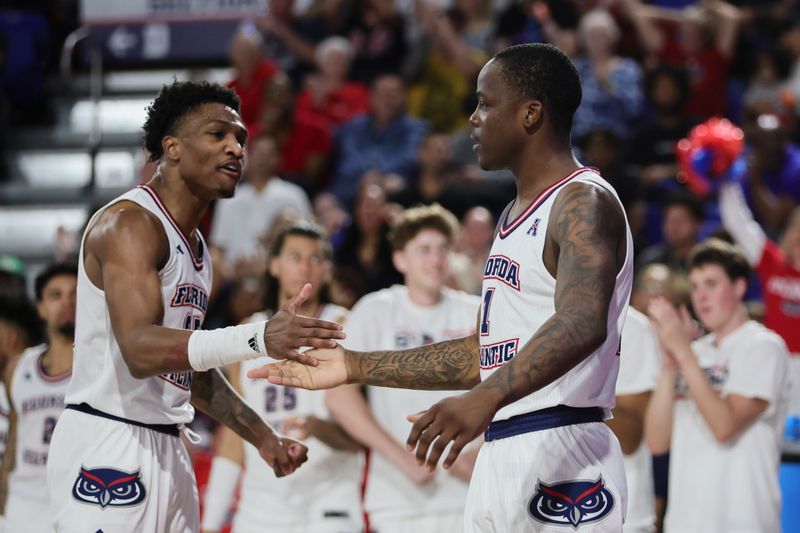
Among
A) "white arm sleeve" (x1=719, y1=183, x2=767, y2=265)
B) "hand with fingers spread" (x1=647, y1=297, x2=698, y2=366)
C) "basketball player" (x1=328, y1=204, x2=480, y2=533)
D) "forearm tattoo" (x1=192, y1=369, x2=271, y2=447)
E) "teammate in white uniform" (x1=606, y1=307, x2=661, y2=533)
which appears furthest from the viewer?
"white arm sleeve" (x1=719, y1=183, x2=767, y2=265)

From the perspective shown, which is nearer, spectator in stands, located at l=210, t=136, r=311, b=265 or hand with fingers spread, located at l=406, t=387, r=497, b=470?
hand with fingers spread, located at l=406, t=387, r=497, b=470

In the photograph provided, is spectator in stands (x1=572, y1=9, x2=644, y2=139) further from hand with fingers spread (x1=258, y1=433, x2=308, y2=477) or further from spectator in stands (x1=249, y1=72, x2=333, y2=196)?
hand with fingers spread (x1=258, y1=433, x2=308, y2=477)

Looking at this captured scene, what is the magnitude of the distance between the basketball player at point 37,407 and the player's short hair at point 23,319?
875 millimetres

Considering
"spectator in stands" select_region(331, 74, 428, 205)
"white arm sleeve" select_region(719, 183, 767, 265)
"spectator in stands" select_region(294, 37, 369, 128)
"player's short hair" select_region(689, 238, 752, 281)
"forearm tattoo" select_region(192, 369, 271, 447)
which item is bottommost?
"forearm tattoo" select_region(192, 369, 271, 447)

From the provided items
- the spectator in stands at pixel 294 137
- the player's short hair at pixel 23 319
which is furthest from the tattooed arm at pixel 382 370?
the spectator in stands at pixel 294 137

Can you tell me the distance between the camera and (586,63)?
9.89m

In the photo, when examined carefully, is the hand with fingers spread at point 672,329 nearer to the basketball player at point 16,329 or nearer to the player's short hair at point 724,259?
the player's short hair at point 724,259

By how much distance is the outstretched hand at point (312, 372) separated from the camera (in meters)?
4.05

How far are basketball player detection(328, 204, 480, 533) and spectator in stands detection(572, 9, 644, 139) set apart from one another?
3757 mm

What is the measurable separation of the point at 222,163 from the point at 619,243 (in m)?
1.57

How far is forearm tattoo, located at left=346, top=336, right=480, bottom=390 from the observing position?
160 inches

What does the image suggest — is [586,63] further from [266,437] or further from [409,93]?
[266,437]

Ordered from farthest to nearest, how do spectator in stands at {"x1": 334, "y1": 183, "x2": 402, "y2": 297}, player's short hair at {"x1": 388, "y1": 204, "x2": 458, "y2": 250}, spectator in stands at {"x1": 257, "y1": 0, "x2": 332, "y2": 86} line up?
1. spectator in stands at {"x1": 257, "y1": 0, "x2": 332, "y2": 86}
2. spectator in stands at {"x1": 334, "y1": 183, "x2": 402, "y2": 297}
3. player's short hair at {"x1": 388, "y1": 204, "x2": 458, "y2": 250}

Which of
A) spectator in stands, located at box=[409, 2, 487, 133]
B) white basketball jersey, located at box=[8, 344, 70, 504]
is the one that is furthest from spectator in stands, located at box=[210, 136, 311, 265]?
white basketball jersey, located at box=[8, 344, 70, 504]
